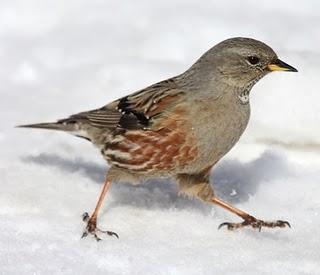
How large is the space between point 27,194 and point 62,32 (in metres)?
3.70

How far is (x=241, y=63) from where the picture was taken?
6.76 m

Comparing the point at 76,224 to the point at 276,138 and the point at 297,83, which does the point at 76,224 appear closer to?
the point at 276,138

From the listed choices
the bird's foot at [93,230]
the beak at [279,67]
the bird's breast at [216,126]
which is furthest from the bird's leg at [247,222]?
the beak at [279,67]

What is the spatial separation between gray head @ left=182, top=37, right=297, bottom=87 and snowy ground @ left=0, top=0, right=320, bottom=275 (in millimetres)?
962

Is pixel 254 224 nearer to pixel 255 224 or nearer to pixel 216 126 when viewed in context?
pixel 255 224

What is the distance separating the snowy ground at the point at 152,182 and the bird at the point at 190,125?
0.20 metres

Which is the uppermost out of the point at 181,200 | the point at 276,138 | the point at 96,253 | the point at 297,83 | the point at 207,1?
the point at 207,1

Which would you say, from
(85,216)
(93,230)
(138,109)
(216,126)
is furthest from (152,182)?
(93,230)

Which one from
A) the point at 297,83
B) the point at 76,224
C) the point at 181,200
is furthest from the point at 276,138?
the point at 76,224

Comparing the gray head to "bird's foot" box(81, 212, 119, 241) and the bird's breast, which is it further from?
"bird's foot" box(81, 212, 119, 241)

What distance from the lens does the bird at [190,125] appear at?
6555 mm

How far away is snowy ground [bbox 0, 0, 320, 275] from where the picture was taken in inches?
236

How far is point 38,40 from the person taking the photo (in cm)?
1007

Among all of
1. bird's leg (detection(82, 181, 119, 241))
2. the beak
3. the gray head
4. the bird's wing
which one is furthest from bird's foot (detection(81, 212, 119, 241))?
the beak
